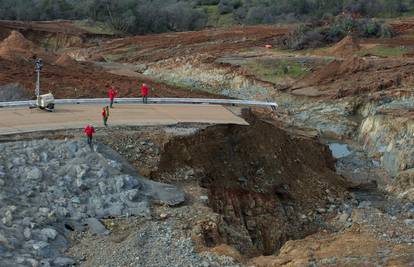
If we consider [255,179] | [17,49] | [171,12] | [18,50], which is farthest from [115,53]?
[255,179]

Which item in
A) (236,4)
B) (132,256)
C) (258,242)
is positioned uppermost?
(236,4)

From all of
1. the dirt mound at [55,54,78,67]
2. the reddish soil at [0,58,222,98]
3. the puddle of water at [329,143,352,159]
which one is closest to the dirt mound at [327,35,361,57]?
the reddish soil at [0,58,222,98]

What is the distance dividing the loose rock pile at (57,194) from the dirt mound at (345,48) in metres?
34.0

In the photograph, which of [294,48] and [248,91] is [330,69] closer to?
[248,91]

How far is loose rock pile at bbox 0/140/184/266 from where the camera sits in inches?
609

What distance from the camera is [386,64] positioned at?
44000 mm

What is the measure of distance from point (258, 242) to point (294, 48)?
3704 centimetres

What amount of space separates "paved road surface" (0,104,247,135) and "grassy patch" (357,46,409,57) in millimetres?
24945

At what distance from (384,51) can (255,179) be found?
3117cm

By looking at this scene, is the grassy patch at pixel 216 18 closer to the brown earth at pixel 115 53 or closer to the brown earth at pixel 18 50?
the brown earth at pixel 115 53

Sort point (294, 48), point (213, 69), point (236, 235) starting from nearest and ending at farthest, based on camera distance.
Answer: point (236, 235) < point (213, 69) < point (294, 48)

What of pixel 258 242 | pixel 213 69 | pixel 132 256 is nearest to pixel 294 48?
pixel 213 69

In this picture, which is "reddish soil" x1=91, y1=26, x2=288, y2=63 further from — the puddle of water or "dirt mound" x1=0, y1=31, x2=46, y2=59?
the puddle of water

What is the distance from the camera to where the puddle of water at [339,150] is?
104ft
